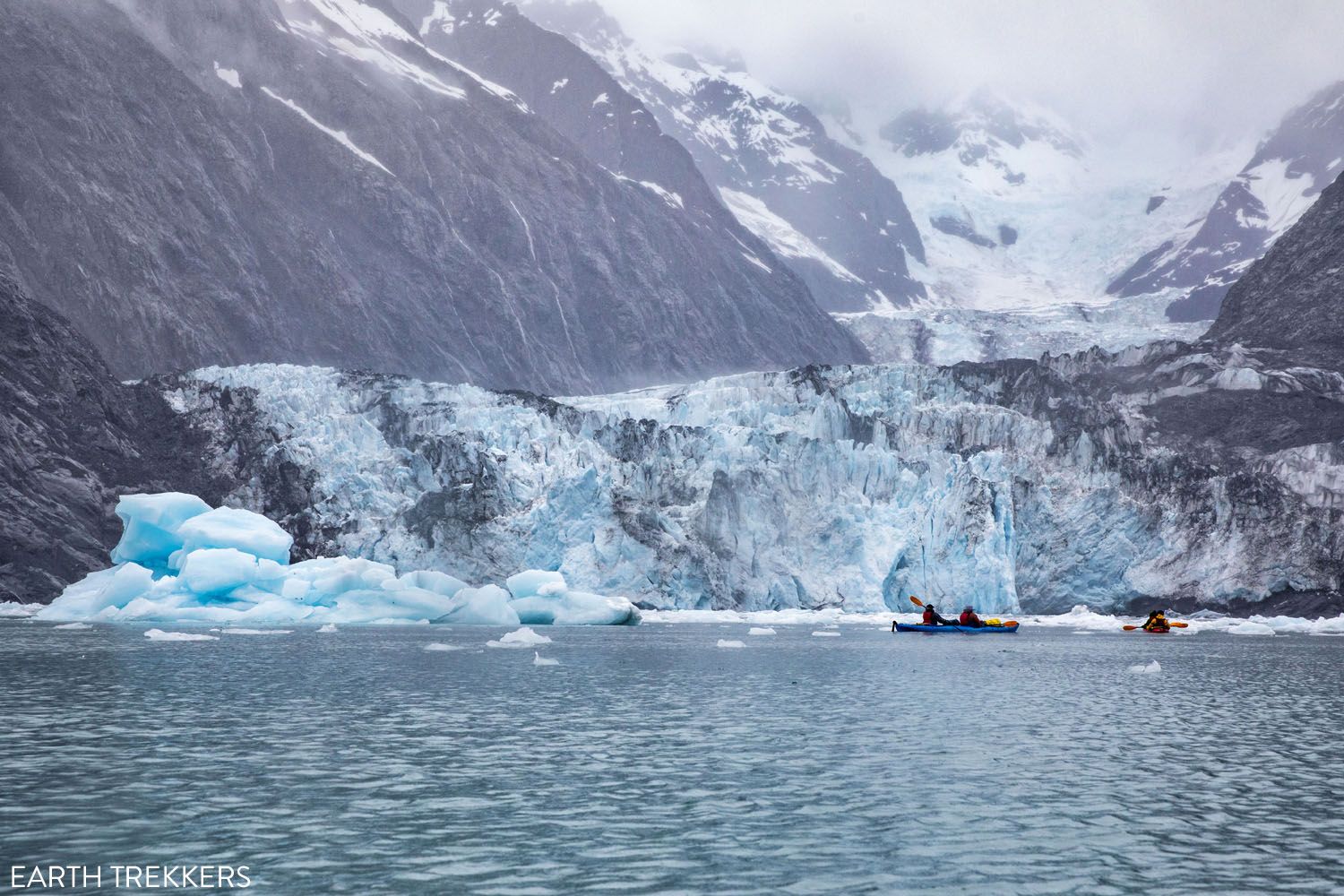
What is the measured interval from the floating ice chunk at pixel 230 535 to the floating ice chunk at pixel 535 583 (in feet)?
32.4

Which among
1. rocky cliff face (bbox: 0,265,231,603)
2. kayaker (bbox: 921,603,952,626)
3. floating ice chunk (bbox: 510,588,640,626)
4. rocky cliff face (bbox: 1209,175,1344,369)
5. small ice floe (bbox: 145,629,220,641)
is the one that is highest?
rocky cliff face (bbox: 1209,175,1344,369)

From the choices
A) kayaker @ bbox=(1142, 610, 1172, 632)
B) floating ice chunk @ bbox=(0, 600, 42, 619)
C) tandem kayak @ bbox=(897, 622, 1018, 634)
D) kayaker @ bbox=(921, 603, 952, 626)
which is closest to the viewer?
tandem kayak @ bbox=(897, 622, 1018, 634)

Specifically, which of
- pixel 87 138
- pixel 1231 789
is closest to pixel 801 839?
pixel 1231 789

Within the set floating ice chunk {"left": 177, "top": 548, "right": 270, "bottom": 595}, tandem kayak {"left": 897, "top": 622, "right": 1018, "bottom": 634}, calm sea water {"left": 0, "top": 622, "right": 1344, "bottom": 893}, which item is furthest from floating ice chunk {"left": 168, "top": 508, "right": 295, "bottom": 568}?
tandem kayak {"left": 897, "top": 622, "right": 1018, "bottom": 634}

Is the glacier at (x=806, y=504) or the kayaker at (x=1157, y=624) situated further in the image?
the glacier at (x=806, y=504)

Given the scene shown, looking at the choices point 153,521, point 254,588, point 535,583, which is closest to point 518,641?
point 535,583

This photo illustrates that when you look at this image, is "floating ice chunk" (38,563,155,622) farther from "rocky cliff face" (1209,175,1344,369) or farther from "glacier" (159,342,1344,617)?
"rocky cliff face" (1209,175,1344,369)

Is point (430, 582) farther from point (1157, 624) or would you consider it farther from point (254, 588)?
point (1157, 624)

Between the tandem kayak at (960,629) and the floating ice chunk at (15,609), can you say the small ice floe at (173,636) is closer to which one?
the floating ice chunk at (15,609)

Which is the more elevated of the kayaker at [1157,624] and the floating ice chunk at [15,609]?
the floating ice chunk at [15,609]

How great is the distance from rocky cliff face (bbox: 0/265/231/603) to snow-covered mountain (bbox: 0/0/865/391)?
14939 mm

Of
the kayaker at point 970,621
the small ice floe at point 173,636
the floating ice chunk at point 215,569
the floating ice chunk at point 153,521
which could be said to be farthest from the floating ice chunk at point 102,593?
the kayaker at point 970,621

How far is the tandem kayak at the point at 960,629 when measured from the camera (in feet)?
183

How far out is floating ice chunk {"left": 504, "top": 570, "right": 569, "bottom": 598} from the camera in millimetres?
56656
